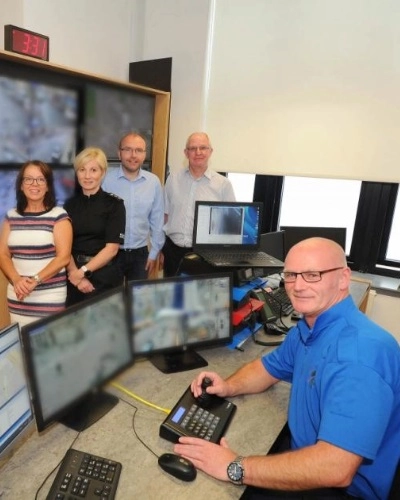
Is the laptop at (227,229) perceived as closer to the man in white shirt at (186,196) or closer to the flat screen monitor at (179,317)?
the flat screen monitor at (179,317)

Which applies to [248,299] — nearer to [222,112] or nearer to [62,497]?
[62,497]

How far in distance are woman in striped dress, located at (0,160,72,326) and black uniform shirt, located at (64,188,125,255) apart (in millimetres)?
146

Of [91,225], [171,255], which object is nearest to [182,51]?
[171,255]

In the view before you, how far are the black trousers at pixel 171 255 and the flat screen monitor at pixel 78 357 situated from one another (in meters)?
1.58

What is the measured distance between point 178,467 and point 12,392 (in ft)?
1.56

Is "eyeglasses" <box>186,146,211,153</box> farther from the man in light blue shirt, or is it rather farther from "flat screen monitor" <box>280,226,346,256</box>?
"flat screen monitor" <box>280,226,346,256</box>

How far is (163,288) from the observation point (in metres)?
1.48

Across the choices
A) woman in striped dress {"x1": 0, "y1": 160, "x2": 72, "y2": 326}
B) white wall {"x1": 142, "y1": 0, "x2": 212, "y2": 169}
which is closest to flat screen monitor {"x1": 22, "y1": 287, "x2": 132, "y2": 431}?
woman in striped dress {"x1": 0, "y1": 160, "x2": 72, "y2": 326}

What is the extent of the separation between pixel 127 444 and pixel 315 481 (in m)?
0.53

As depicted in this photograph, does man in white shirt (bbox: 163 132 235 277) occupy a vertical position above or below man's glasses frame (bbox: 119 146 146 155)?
below

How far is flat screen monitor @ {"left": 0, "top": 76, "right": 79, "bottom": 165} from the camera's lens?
235 cm

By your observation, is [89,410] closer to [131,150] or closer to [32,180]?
[32,180]

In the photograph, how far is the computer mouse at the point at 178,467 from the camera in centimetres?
102

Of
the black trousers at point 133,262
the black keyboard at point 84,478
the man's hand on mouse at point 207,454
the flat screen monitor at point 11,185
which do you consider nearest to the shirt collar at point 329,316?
the man's hand on mouse at point 207,454
